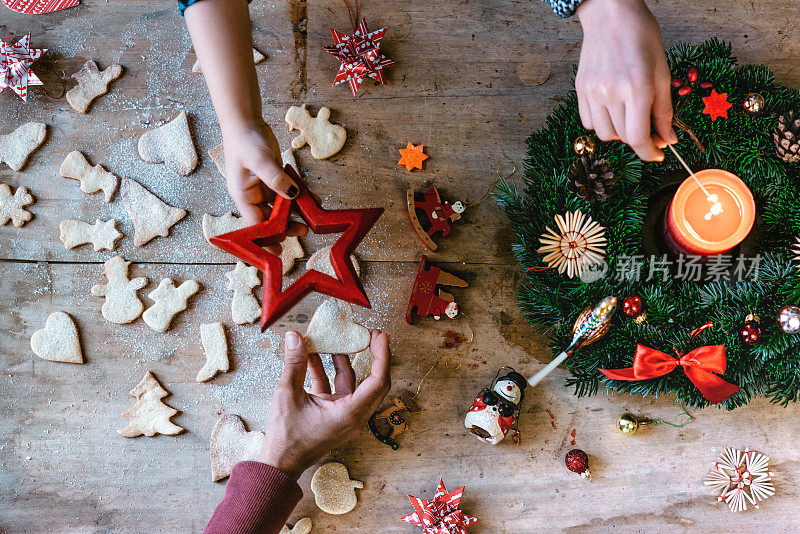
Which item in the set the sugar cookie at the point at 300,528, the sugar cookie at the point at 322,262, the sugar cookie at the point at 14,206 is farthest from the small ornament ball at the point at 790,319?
the sugar cookie at the point at 14,206

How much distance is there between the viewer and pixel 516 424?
4.06ft

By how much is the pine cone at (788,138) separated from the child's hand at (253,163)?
0.97m

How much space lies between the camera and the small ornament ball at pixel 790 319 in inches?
38.4

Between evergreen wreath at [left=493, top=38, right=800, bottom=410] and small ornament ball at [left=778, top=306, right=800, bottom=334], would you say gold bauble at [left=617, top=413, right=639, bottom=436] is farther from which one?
small ornament ball at [left=778, top=306, right=800, bottom=334]

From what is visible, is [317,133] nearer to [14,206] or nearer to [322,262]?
[322,262]

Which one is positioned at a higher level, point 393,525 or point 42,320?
point 42,320

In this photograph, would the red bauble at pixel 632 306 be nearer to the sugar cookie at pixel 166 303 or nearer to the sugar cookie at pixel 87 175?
the sugar cookie at pixel 166 303

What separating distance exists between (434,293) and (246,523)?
0.62m

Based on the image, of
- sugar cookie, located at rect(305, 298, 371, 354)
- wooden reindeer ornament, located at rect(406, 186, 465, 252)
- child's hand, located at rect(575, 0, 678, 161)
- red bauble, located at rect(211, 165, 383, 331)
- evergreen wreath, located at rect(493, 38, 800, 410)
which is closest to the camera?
child's hand, located at rect(575, 0, 678, 161)

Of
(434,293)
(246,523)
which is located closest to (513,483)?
(434,293)

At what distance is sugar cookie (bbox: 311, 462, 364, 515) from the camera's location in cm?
122

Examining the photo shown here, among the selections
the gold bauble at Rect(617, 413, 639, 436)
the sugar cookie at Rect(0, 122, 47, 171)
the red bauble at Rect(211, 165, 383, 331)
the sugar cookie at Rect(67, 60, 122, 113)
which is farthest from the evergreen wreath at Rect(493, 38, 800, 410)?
the sugar cookie at Rect(0, 122, 47, 171)

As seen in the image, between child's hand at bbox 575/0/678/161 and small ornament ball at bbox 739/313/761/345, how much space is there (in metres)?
0.46

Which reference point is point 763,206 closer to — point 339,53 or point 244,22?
point 339,53
